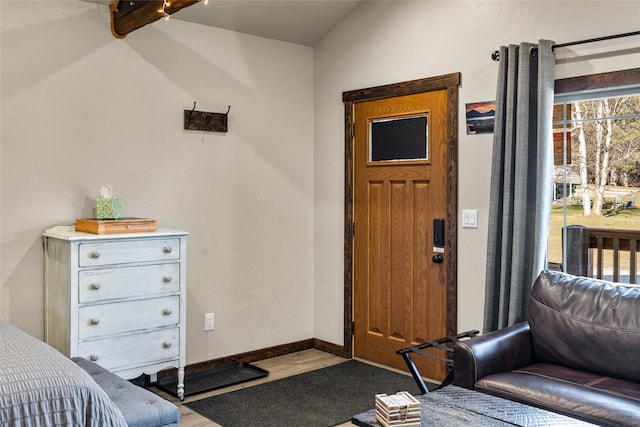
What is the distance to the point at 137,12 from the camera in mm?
3527

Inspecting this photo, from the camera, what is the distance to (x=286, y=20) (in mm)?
4551

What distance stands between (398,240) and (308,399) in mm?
1321

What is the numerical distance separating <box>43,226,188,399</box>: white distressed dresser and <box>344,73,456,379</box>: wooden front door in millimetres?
1546

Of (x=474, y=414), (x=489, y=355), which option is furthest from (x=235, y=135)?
(x=474, y=414)

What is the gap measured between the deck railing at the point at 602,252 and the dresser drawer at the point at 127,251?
2.38 m

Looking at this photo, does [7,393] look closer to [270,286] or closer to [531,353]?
[531,353]

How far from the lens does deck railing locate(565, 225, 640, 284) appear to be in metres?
3.41

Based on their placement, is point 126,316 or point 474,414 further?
point 126,316

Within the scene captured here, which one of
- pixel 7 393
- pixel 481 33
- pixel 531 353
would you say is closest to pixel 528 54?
pixel 481 33

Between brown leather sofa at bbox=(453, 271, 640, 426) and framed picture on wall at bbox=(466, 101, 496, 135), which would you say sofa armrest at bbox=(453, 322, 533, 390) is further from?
framed picture on wall at bbox=(466, 101, 496, 135)

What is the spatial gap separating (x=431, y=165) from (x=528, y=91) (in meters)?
0.92

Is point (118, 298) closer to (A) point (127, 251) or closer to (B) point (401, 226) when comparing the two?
(A) point (127, 251)

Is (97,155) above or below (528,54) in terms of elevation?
below

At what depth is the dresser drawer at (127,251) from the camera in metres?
3.28
